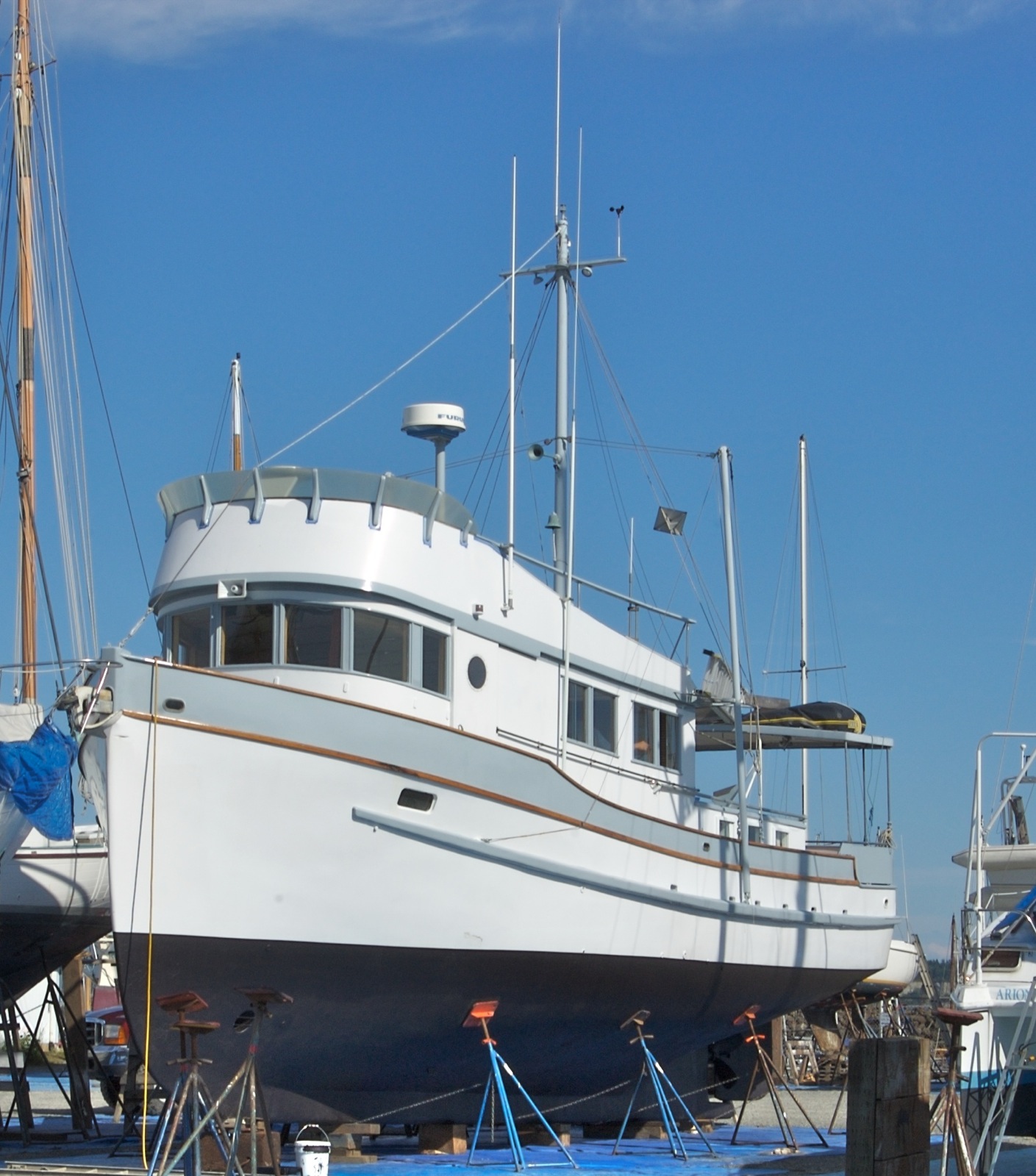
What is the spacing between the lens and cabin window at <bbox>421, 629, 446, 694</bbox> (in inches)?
629

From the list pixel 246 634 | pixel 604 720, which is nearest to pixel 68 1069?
pixel 246 634

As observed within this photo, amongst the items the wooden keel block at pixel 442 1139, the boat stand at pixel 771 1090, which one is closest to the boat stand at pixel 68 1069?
the wooden keel block at pixel 442 1139

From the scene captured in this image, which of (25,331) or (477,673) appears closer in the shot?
(477,673)

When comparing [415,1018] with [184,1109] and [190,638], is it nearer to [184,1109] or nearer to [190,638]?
[184,1109]

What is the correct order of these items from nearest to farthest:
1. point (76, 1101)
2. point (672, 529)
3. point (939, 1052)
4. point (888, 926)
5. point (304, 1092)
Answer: point (304, 1092) → point (76, 1101) → point (672, 529) → point (888, 926) → point (939, 1052)

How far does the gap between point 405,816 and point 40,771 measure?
353cm

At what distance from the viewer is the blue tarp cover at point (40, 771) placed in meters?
14.8

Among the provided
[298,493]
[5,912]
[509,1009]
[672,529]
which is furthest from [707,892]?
[5,912]

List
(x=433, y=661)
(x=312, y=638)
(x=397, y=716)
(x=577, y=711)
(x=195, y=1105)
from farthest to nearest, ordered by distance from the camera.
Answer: (x=577, y=711) < (x=433, y=661) < (x=312, y=638) < (x=397, y=716) < (x=195, y=1105)

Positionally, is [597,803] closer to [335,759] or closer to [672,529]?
[335,759]

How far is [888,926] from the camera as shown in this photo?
22609mm

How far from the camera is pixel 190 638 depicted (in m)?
16.0

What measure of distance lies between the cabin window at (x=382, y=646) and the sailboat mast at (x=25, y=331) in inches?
378

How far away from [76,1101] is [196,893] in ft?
19.0
